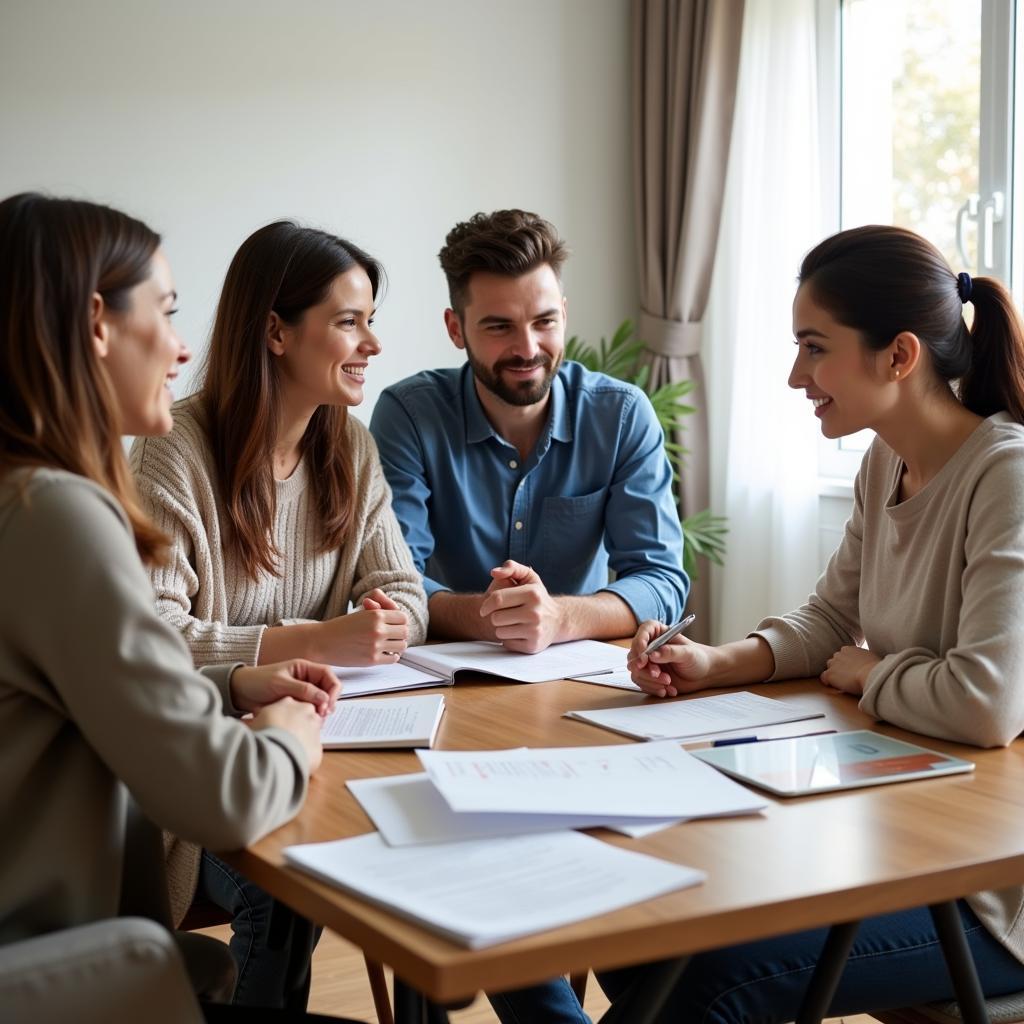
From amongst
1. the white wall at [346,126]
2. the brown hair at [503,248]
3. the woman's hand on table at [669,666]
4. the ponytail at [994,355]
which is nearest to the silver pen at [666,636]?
the woman's hand on table at [669,666]

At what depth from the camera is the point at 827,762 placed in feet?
4.65

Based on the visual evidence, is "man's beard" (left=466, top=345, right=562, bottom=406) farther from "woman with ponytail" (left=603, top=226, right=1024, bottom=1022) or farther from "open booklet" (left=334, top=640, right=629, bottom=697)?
"woman with ponytail" (left=603, top=226, right=1024, bottom=1022)

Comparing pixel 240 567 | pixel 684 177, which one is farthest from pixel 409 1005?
pixel 684 177

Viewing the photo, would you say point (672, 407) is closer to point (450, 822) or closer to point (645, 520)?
Result: point (645, 520)

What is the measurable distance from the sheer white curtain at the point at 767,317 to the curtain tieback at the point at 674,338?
7 cm

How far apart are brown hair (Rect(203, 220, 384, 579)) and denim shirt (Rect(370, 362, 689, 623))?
0.34 metres

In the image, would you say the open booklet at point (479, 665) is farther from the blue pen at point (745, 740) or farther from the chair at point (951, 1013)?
the chair at point (951, 1013)

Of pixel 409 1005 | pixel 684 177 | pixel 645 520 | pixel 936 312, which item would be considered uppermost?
pixel 684 177

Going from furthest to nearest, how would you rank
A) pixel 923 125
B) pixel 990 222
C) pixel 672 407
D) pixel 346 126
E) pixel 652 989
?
1. pixel 672 407
2. pixel 346 126
3. pixel 923 125
4. pixel 990 222
5. pixel 652 989

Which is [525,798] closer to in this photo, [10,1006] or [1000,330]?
[10,1006]

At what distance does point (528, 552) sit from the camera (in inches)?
104

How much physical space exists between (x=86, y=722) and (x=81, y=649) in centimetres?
7

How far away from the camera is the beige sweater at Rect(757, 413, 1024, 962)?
4.89 feet

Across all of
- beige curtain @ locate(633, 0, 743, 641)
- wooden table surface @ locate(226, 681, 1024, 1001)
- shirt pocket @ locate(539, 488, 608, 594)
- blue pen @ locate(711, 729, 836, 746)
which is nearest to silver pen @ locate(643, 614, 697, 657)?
blue pen @ locate(711, 729, 836, 746)
